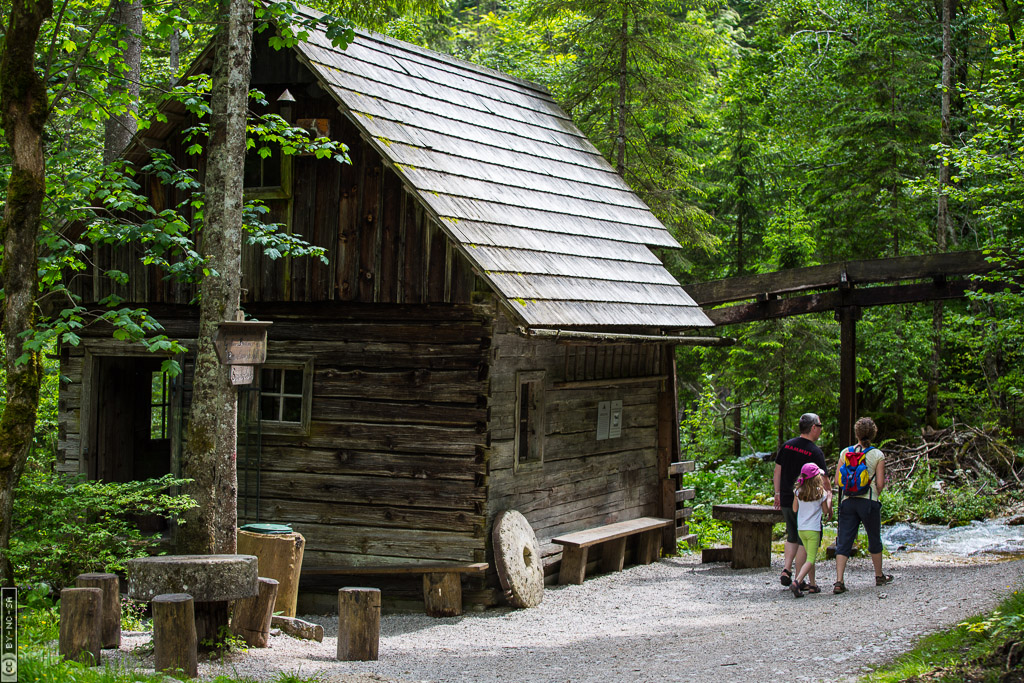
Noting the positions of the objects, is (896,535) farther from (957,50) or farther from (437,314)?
(957,50)

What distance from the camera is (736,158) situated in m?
22.9

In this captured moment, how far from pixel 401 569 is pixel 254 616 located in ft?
8.68

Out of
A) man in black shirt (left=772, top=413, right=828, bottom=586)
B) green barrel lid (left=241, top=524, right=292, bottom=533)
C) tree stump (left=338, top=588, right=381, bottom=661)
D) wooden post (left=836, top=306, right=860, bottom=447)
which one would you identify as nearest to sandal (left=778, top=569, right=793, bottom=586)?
man in black shirt (left=772, top=413, right=828, bottom=586)

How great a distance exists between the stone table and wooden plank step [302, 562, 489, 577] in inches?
127

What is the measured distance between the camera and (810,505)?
407 inches

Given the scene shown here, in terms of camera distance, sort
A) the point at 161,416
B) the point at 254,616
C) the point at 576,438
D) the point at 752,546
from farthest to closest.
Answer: the point at 161,416 < the point at 752,546 < the point at 576,438 < the point at 254,616

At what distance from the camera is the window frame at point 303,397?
425 inches

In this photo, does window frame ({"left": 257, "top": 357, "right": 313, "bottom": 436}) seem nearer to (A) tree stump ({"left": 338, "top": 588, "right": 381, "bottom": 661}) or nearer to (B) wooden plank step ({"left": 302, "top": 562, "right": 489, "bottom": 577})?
(B) wooden plank step ({"left": 302, "top": 562, "right": 489, "bottom": 577})

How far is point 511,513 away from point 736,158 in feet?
48.9

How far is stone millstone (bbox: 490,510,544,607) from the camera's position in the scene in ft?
33.1

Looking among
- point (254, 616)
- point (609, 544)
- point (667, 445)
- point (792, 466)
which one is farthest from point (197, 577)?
point (667, 445)

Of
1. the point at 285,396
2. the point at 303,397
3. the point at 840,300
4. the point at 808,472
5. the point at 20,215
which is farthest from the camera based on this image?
the point at 840,300

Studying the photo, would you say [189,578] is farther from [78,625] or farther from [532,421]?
[532,421]

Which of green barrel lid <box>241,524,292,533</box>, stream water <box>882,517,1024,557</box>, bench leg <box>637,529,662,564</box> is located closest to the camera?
green barrel lid <box>241,524,292,533</box>
